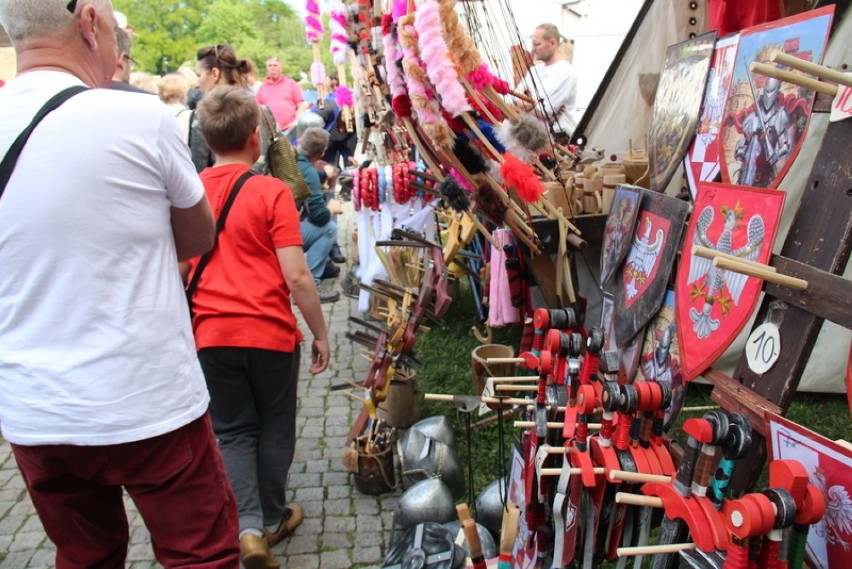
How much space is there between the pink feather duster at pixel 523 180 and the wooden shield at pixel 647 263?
0.44 meters

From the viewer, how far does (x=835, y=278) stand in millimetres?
1319

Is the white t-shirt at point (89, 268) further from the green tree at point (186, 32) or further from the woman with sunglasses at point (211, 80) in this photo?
the green tree at point (186, 32)

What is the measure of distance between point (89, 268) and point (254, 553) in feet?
4.75

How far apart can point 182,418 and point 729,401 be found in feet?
4.37

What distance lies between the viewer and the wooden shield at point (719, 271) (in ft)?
5.10

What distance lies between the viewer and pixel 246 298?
2.28 metres

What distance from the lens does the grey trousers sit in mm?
2367

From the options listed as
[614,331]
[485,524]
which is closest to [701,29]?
[614,331]

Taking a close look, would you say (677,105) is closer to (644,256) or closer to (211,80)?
(644,256)

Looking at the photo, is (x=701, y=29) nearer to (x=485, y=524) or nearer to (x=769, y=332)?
(x=769, y=332)

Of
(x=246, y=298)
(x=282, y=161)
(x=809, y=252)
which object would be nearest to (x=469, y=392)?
(x=282, y=161)

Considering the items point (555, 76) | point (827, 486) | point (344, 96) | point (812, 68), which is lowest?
point (827, 486)

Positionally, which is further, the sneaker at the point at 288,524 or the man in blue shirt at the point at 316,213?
the man in blue shirt at the point at 316,213

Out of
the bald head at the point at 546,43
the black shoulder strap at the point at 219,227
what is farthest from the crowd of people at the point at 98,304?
the bald head at the point at 546,43
